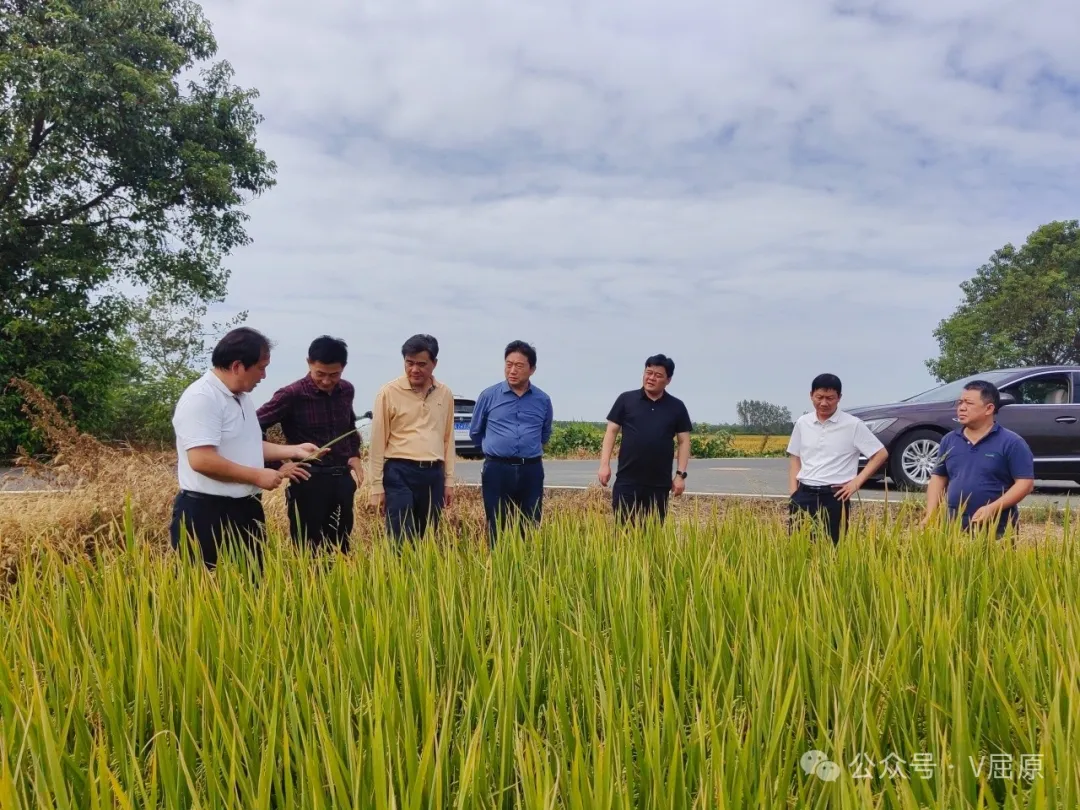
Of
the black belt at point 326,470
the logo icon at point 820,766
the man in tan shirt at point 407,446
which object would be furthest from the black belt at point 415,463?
the logo icon at point 820,766

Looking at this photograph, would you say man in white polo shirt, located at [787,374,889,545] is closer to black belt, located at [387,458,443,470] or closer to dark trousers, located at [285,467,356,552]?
black belt, located at [387,458,443,470]

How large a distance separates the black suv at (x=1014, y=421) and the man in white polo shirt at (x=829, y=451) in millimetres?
5122

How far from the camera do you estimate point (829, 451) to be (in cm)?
516

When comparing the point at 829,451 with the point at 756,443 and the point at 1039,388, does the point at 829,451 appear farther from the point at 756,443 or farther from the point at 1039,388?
the point at 756,443

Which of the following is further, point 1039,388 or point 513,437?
point 1039,388

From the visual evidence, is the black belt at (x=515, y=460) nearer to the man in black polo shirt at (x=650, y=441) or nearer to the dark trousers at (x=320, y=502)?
the man in black polo shirt at (x=650, y=441)

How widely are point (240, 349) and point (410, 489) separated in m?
1.72

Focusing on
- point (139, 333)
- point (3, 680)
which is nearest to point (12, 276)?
point (139, 333)

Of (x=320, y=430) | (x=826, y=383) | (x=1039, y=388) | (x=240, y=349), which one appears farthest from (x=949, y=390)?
(x=240, y=349)

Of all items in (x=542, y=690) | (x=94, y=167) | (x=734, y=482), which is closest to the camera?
(x=542, y=690)

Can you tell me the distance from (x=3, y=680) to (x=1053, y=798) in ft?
7.14

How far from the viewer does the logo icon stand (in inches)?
52.4

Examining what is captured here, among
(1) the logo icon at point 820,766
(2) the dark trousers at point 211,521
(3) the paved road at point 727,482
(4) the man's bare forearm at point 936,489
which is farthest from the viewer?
(3) the paved road at point 727,482

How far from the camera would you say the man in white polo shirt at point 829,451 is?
5125 millimetres
